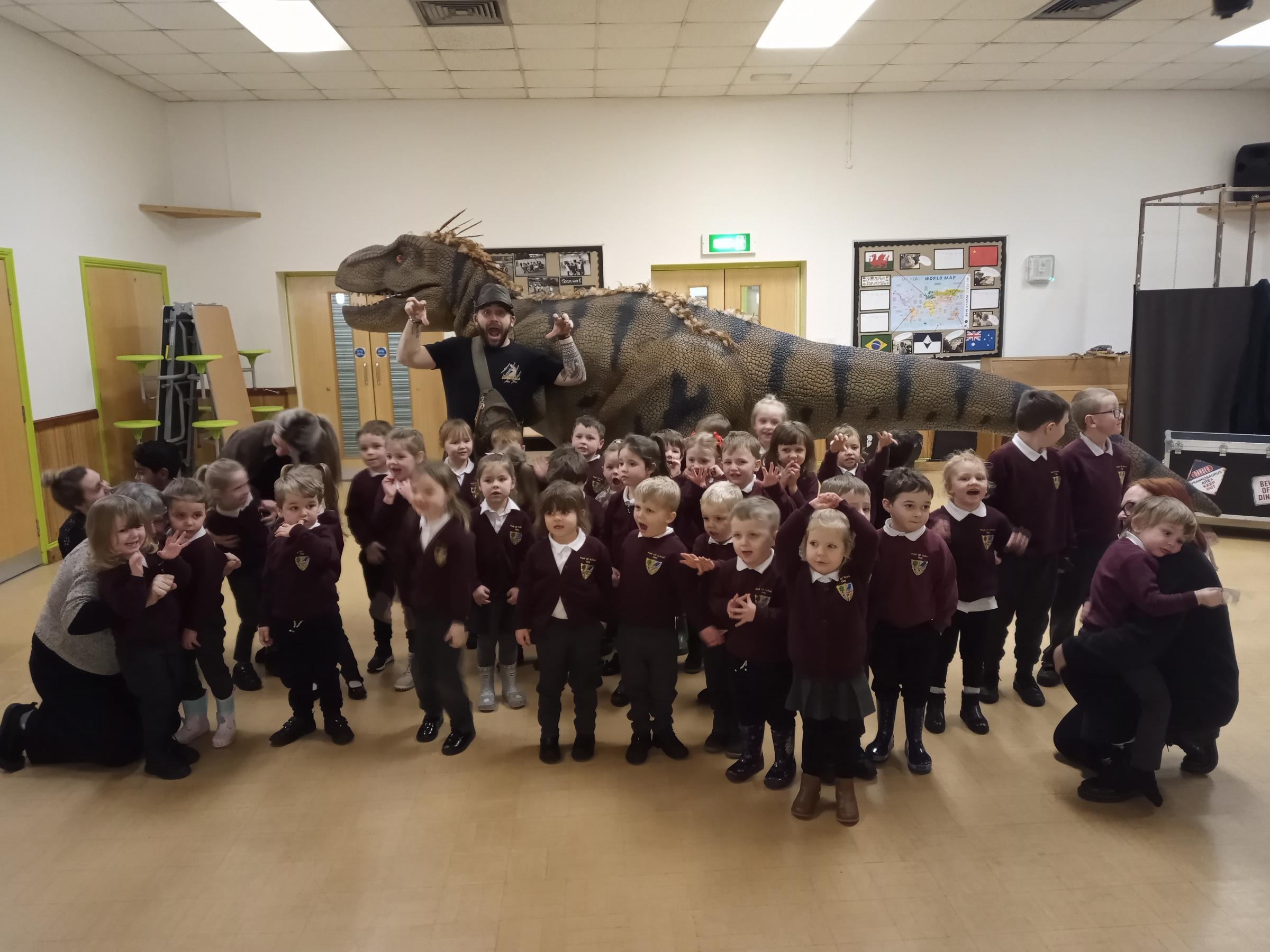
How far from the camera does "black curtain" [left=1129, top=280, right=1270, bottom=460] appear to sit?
5.77m

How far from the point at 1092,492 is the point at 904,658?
1.18m

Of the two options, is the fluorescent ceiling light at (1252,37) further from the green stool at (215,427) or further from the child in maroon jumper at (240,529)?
the green stool at (215,427)

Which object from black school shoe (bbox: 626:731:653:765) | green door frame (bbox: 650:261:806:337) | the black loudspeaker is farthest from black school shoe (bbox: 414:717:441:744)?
the black loudspeaker

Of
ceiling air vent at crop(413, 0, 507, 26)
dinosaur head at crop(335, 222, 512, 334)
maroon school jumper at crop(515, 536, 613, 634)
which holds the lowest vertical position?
maroon school jumper at crop(515, 536, 613, 634)

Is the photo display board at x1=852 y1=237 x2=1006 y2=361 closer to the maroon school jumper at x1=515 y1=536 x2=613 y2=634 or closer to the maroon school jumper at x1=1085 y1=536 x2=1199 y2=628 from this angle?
the maroon school jumper at x1=1085 y1=536 x2=1199 y2=628

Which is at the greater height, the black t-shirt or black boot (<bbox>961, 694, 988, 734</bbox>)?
the black t-shirt

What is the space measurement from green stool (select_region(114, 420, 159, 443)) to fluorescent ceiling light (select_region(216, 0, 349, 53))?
125 inches

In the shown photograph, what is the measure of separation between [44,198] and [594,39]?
4324 mm

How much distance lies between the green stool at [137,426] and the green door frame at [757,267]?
4.77 m

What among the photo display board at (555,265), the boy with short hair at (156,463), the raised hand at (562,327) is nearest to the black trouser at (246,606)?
the boy with short hair at (156,463)

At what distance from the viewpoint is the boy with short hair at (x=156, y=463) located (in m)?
3.48

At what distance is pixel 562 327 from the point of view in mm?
3922

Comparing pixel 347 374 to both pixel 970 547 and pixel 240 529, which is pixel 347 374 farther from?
pixel 970 547

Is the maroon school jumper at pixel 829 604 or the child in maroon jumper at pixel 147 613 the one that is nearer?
the maroon school jumper at pixel 829 604
